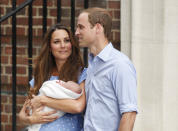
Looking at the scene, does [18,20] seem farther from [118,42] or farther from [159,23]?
[159,23]

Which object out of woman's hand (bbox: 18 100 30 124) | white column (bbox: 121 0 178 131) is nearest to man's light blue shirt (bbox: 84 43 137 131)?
woman's hand (bbox: 18 100 30 124)

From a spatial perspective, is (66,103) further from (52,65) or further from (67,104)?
(52,65)

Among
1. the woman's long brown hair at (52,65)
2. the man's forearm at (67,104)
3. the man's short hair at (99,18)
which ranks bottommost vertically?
the man's forearm at (67,104)

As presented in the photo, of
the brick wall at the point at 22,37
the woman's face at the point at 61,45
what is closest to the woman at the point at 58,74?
the woman's face at the point at 61,45

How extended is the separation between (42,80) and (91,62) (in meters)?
0.46

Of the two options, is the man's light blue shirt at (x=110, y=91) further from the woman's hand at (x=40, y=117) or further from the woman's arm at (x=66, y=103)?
the woman's hand at (x=40, y=117)

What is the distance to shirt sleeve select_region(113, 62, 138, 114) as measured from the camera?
2.35m

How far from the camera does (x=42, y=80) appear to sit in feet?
9.51

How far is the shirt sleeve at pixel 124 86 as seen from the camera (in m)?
2.35

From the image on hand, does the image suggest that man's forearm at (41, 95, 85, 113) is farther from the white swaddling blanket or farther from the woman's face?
the woman's face

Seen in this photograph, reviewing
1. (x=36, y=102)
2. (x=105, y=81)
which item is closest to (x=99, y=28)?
(x=105, y=81)

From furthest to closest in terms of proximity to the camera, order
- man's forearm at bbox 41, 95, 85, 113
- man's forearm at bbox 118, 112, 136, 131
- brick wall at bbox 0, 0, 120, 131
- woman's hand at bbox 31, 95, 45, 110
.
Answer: brick wall at bbox 0, 0, 120, 131
woman's hand at bbox 31, 95, 45, 110
man's forearm at bbox 41, 95, 85, 113
man's forearm at bbox 118, 112, 136, 131

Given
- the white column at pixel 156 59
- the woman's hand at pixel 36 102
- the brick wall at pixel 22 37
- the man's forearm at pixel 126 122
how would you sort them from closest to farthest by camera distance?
the man's forearm at pixel 126 122, the woman's hand at pixel 36 102, the white column at pixel 156 59, the brick wall at pixel 22 37

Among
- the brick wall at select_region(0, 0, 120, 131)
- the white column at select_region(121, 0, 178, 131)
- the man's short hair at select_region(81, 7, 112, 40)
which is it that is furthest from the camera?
the brick wall at select_region(0, 0, 120, 131)
